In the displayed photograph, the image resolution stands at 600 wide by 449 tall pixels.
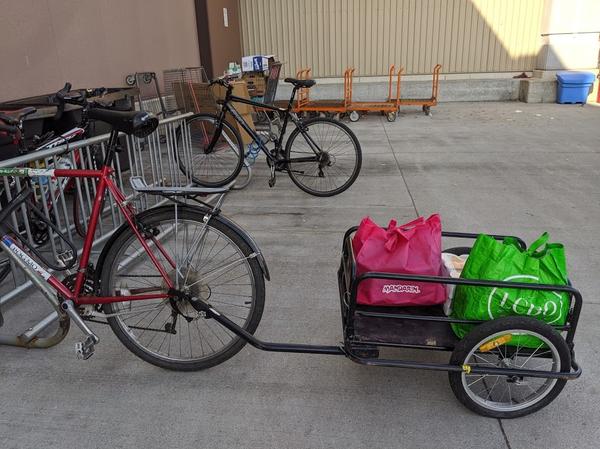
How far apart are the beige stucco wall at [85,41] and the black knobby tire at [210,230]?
373cm

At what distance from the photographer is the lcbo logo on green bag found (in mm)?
2061

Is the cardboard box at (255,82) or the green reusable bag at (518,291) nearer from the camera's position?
the green reusable bag at (518,291)

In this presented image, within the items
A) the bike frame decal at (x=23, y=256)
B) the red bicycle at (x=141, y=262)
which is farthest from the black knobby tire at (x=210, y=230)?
the bike frame decal at (x=23, y=256)

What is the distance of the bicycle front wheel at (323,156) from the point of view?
508cm

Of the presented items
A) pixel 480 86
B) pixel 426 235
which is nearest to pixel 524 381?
pixel 426 235

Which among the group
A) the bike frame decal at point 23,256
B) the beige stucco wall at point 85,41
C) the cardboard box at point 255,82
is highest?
the beige stucco wall at point 85,41

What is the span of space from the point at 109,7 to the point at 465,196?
5610 millimetres

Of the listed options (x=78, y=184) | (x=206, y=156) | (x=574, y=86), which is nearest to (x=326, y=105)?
(x=206, y=156)

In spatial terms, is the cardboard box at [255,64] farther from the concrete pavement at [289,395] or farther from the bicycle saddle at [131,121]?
the bicycle saddle at [131,121]

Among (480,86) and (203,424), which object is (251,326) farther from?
(480,86)

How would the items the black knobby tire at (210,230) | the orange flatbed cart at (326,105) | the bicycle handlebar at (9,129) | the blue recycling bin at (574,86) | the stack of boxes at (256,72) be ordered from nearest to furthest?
1. the black knobby tire at (210,230)
2. the bicycle handlebar at (9,129)
3. the stack of boxes at (256,72)
4. the orange flatbed cart at (326,105)
5. the blue recycling bin at (574,86)

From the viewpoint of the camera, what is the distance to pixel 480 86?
12844mm

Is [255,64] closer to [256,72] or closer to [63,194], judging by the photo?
[256,72]

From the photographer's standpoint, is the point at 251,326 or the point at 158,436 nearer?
the point at 158,436
